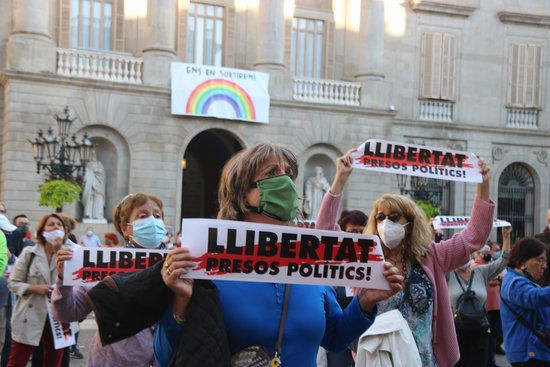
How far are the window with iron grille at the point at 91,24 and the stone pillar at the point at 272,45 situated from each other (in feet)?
15.1

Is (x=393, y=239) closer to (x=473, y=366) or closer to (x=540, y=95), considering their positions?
(x=473, y=366)

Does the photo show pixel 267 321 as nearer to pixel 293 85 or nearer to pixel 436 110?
pixel 293 85

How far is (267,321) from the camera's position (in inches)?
118

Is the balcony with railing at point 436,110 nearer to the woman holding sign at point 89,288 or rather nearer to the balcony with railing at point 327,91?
the balcony with railing at point 327,91

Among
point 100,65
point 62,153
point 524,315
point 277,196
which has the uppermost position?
point 100,65

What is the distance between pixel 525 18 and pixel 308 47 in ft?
27.8

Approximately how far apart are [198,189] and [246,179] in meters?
28.2

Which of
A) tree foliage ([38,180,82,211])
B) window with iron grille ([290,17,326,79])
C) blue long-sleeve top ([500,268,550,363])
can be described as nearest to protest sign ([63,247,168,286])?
blue long-sleeve top ([500,268,550,363])

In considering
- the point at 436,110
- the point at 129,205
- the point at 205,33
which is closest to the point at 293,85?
the point at 205,33

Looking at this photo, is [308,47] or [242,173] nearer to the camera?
[242,173]

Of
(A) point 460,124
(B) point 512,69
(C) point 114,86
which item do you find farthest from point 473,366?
(B) point 512,69

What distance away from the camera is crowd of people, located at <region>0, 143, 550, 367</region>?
9.26 ft

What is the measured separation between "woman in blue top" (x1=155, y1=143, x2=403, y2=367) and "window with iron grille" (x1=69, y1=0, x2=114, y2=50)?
22285mm

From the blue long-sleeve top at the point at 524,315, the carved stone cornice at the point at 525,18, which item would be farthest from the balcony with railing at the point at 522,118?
the blue long-sleeve top at the point at 524,315
